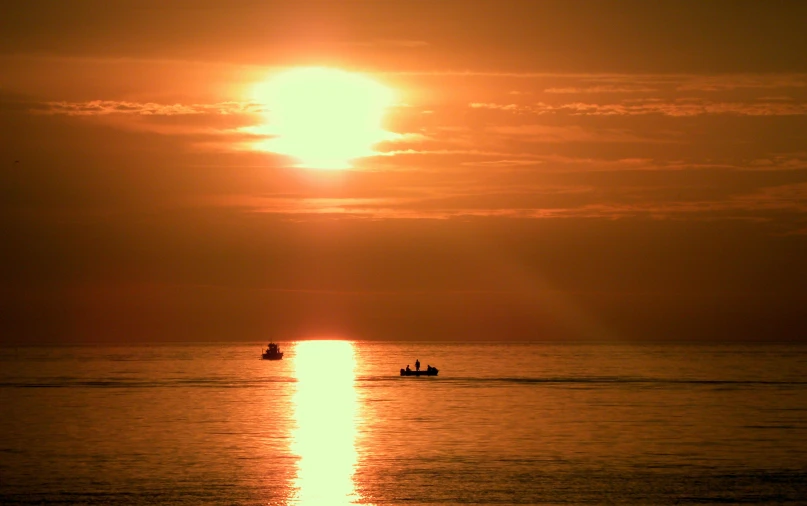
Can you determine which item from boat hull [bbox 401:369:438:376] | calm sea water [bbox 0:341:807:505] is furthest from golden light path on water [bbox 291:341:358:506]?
boat hull [bbox 401:369:438:376]

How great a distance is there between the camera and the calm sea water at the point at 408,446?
50875mm

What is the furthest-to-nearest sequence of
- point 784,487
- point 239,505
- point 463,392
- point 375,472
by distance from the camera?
point 463,392, point 375,472, point 784,487, point 239,505

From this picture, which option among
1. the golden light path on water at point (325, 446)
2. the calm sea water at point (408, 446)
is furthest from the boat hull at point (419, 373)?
the golden light path on water at point (325, 446)

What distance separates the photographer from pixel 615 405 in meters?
105

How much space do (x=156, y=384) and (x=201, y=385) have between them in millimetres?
8360

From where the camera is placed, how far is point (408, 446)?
69.4 m

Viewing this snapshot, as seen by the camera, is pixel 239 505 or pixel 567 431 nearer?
pixel 239 505

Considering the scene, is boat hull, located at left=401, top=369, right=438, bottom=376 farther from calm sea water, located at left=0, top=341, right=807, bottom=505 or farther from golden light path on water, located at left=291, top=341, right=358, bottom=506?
golden light path on water, located at left=291, top=341, right=358, bottom=506

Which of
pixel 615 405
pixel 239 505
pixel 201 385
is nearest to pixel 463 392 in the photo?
pixel 615 405

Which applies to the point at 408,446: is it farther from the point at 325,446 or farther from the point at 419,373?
the point at 419,373

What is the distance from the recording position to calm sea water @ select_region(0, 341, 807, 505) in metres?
50.9

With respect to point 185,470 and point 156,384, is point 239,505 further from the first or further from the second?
point 156,384

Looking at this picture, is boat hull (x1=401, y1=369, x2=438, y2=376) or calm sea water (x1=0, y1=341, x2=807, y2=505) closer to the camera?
calm sea water (x1=0, y1=341, x2=807, y2=505)

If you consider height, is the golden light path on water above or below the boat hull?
below
